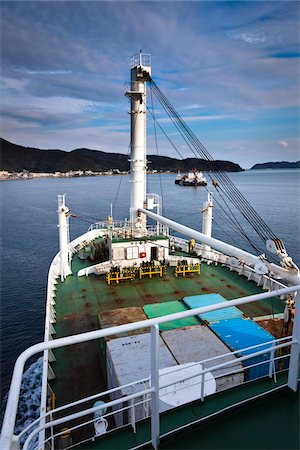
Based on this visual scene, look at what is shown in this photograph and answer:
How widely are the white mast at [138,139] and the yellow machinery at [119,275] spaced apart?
3248mm

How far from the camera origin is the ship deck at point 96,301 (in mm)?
10477

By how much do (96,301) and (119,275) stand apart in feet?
10.4

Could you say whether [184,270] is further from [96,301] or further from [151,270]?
[96,301]

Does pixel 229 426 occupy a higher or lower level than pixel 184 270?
higher

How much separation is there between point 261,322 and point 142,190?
14167 millimetres

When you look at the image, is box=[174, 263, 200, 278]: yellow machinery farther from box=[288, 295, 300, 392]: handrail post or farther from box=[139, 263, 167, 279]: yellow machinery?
box=[288, 295, 300, 392]: handrail post

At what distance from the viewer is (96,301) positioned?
16.3 m

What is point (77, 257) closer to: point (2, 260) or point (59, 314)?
point (59, 314)

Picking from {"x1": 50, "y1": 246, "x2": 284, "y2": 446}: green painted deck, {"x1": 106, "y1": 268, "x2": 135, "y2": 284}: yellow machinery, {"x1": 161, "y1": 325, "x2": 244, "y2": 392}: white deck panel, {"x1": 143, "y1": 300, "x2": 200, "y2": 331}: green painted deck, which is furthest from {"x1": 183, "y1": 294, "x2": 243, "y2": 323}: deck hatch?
{"x1": 106, "y1": 268, "x2": 135, "y2": 284}: yellow machinery

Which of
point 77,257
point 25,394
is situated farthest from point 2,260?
point 25,394

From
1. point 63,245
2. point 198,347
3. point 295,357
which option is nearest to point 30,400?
point 63,245

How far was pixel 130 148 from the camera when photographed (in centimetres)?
2308

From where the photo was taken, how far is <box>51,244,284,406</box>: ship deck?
34.4 ft

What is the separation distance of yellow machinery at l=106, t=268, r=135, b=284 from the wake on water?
21.1 feet
